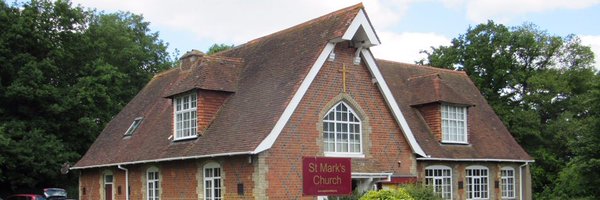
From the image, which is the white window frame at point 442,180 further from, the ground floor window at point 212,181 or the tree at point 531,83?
the tree at point 531,83

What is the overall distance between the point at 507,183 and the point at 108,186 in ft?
52.1

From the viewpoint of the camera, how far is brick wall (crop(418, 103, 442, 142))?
26094 millimetres

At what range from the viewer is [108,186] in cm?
2814

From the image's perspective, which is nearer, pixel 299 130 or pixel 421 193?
pixel 421 193

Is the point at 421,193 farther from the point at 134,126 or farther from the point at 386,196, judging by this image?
the point at 134,126

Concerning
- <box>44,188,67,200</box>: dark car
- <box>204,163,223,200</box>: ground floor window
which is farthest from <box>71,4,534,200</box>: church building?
<box>44,188,67,200</box>: dark car

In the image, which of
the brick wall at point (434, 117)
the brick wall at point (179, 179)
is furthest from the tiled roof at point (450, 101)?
the brick wall at point (179, 179)

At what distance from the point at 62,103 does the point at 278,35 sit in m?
14.6

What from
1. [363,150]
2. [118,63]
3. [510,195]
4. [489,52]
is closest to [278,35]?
[363,150]

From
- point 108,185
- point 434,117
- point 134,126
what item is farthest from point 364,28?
point 108,185

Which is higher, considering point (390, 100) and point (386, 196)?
point (390, 100)

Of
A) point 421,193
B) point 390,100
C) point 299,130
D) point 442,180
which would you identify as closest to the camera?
point 421,193

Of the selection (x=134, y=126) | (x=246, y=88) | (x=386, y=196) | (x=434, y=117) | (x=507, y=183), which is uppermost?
(x=246, y=88)

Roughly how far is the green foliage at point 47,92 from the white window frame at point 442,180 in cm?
1789
